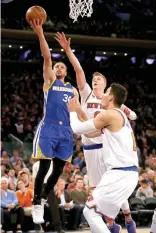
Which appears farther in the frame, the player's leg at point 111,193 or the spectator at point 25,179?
the spectator at point 25,179

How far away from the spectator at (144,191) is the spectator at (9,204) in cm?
348

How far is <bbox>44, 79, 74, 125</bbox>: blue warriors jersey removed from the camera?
9.09 meters

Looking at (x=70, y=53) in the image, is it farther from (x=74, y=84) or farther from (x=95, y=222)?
(x=74, y=84)

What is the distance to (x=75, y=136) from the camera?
2023 centimetres

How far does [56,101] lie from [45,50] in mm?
775

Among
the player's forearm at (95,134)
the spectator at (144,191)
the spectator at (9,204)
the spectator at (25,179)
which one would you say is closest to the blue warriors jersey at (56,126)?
the player's forearm at (95,134)

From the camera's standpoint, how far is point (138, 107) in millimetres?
26125

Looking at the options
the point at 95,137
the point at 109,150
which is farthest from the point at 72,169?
the point at 109,150

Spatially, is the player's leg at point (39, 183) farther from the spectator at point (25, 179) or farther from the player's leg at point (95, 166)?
the spectator at point (25, 179)

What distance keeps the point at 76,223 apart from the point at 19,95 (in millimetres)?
12005

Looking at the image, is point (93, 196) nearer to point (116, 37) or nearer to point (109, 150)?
point (109, 150)

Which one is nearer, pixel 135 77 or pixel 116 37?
pixel 116 37

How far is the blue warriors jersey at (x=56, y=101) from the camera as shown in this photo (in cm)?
909

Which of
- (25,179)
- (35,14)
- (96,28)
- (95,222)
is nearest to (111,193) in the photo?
(95,222)
